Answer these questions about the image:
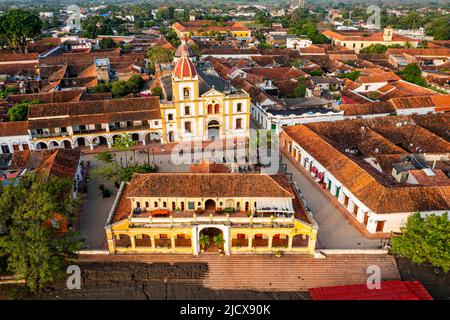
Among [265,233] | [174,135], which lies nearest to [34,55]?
[174,135]

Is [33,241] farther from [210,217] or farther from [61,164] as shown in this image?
[61,164]

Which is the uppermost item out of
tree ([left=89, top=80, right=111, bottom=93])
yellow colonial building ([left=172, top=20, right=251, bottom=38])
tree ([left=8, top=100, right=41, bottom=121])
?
yellow colonial building ([left=172, top=20, right=251, bottom=38])

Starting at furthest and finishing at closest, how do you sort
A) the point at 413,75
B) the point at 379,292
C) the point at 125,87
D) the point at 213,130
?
the point at 413,75 → the point at 125,87 → the point at 213,130 → the point at 379,292

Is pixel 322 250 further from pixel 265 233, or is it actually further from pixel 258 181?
pixel 258 181

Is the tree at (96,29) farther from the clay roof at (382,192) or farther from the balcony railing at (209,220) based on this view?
the balcony railing at (209,220)

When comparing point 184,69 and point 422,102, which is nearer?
point 184,69

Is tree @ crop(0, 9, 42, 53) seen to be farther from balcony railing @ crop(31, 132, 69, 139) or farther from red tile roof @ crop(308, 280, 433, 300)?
red tile roof @ crop(308, 280, 433, 300)

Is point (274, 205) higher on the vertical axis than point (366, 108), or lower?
lower

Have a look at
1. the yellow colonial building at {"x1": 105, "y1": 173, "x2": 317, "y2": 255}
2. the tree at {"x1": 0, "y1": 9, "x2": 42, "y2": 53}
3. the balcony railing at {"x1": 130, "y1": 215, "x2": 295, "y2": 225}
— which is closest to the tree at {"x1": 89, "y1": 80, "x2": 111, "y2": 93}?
the yellow colonial building at {"x1": 105, "y1": 173, "x2": 317, "y2": 255}

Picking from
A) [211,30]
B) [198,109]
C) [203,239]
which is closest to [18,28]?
[198,109]
